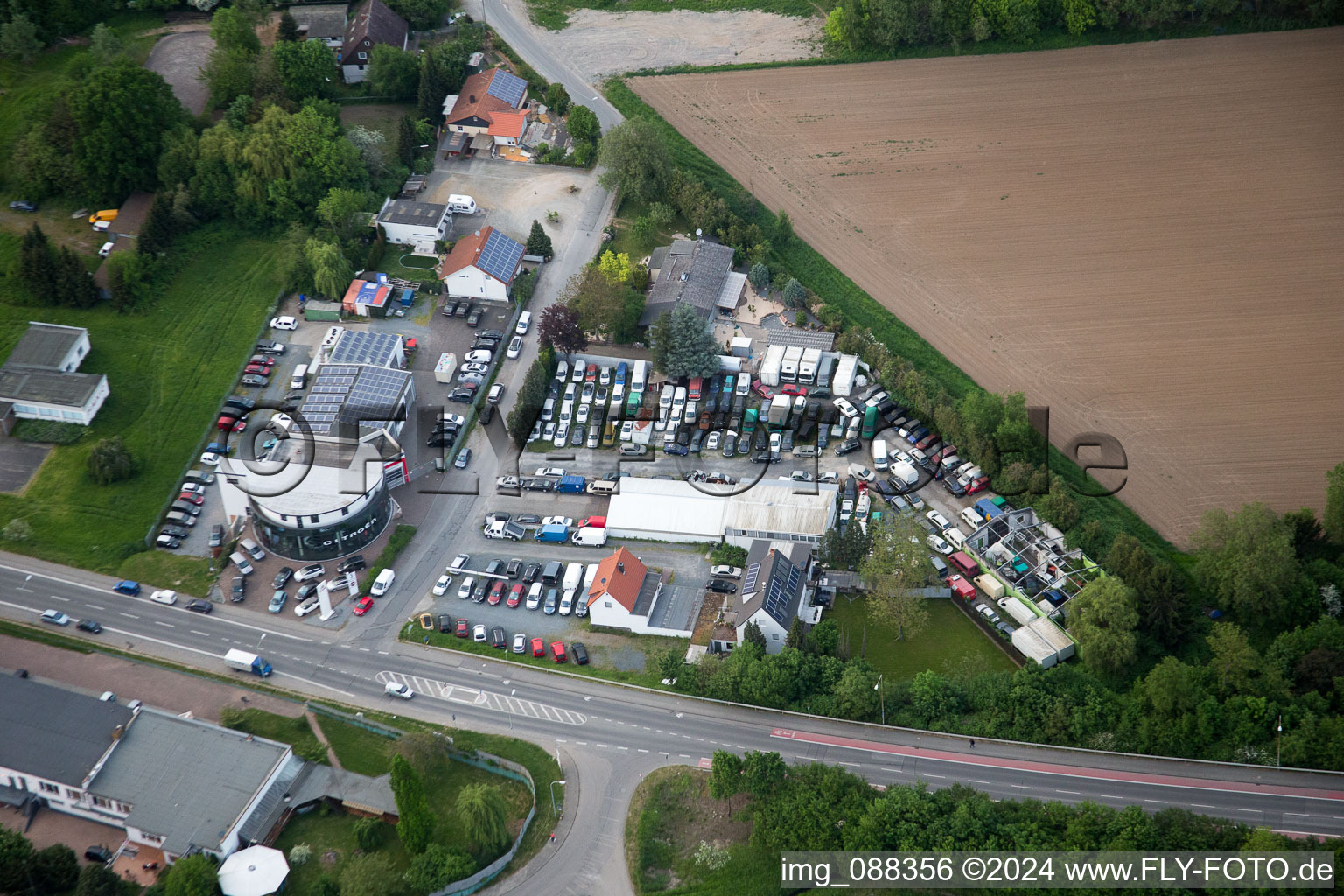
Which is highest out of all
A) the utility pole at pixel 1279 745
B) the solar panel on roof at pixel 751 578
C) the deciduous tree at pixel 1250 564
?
the deciduous tree at pixel 1250 564

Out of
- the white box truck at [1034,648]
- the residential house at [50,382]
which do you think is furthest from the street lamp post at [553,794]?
the residential house at [50,382]

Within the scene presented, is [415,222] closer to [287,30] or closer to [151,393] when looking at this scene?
[151,393]

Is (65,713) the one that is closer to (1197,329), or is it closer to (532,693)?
(532,693)

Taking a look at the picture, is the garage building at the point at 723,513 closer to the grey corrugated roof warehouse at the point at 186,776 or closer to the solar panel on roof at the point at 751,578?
the solar panel on roof at the point at 751,578

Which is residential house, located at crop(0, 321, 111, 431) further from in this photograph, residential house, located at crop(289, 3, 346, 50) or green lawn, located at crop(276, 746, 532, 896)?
residential house, located at crop(289, 3, 346, 50)

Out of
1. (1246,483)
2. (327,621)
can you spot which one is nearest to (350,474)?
(327,621)

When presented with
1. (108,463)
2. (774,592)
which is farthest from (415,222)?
(774,592)
